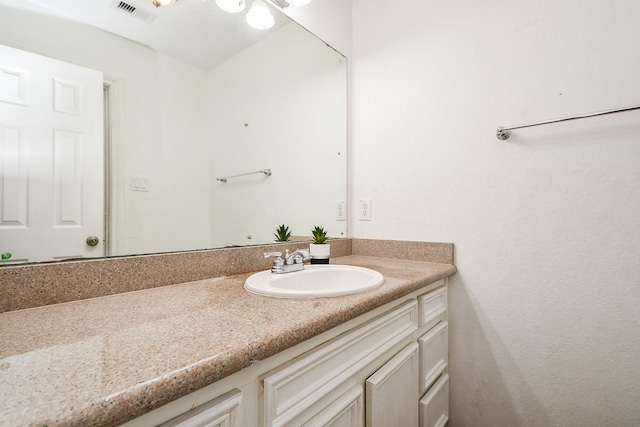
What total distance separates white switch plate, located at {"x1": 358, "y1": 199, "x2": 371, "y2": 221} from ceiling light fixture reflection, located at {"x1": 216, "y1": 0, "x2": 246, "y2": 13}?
96 centimetres

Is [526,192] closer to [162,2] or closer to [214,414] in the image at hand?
[214,414]

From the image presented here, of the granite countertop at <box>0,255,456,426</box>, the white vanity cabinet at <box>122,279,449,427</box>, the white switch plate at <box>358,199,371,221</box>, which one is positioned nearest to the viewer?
the granite countertop at <box>0,255,456,426</box>

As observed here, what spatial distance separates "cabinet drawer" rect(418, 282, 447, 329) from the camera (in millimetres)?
996

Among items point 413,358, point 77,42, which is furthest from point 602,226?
point 77,42

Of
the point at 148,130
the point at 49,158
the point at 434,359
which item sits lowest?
the point at 434,359

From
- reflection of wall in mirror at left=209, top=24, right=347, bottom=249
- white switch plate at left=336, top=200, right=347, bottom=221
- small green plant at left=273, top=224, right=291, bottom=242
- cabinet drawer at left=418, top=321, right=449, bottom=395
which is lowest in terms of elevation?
cabinet drawer at left=418, top=321, right=449, bottom=395

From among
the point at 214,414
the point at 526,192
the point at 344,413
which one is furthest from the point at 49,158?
the point at 526,192

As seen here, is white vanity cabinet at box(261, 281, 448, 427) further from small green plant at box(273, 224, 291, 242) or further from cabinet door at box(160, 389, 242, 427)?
small green plant at box(273, 224, 291, 242)

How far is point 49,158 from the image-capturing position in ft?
2.22

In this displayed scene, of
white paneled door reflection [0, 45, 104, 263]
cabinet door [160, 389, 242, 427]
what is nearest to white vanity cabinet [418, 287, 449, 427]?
cabinet door [160, 389, 242, 427]

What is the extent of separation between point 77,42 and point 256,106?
55 centimetres

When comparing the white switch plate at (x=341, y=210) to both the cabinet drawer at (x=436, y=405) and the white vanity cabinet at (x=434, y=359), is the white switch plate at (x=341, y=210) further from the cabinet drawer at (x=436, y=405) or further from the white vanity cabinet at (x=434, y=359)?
the cabinet drawer at (x=436, y=405)

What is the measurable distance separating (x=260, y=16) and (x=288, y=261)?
947 mm

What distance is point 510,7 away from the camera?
3.65ft
